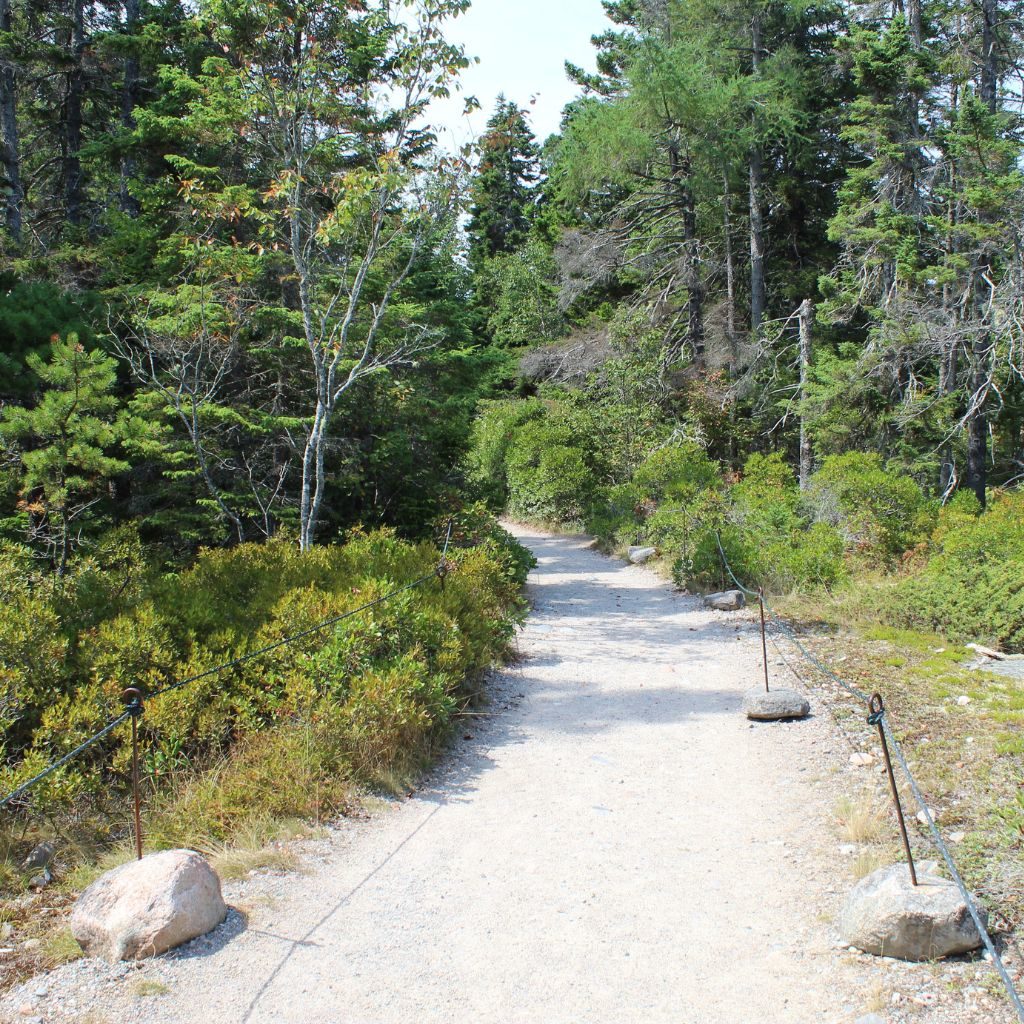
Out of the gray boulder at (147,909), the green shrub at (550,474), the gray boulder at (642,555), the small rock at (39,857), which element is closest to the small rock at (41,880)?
the small rock at (39,857)

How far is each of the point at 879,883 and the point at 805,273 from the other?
22247mm

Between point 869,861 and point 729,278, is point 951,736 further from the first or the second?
point 729,278

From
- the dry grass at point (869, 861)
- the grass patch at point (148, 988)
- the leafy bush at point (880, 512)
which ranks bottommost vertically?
the dry grass at point (869, 861)

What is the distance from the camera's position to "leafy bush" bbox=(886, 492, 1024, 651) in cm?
707

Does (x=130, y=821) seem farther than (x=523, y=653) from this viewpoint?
No

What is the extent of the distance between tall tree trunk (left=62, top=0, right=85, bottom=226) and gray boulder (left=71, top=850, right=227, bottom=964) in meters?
15.7

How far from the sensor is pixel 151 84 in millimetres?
15211

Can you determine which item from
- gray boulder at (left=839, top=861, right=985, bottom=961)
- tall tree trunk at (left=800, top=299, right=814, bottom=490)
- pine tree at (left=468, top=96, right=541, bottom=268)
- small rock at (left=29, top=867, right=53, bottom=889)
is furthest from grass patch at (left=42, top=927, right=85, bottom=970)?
pine tree at (left=468, top=96, right=541, bottom=268)

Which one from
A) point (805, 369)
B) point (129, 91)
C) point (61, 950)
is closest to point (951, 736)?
point (61, 950)

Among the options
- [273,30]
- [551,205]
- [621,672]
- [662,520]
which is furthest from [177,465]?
[551,205]

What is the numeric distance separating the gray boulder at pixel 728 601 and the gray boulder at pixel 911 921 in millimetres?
6589

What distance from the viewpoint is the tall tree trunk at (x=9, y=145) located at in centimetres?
1284

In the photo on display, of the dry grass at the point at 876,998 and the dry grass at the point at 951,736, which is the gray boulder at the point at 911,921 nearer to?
the dry grass at the point at 876,998

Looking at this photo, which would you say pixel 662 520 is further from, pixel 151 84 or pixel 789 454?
pixel 151 84
